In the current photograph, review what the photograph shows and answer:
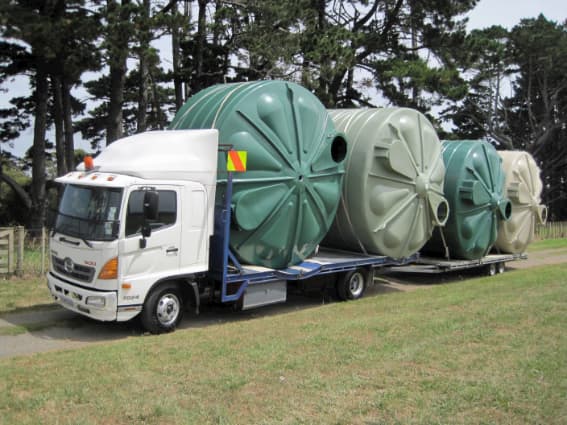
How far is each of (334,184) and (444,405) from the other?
6.44 meters

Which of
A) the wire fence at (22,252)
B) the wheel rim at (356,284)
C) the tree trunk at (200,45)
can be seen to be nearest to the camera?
the wheel rim at (356,284)

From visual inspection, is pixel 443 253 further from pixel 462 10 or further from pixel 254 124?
pixel 462 10

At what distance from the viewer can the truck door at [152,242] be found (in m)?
8.27

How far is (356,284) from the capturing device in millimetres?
12398

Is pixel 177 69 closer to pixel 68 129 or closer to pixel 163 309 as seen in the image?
pixel 68 129

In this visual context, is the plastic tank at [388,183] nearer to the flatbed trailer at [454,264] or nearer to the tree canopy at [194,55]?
the flatbed trailer at [454,264]

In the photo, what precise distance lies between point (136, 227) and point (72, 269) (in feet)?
3.96

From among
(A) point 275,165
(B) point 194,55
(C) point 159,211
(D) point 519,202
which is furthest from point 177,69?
(C) point 159,211

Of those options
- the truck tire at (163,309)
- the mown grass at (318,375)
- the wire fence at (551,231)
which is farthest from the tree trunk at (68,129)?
the wire fence at (551,231)

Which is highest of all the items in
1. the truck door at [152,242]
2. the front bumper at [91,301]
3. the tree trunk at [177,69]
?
the tree trunk at [177,69]

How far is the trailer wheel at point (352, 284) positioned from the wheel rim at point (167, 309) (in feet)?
13.1

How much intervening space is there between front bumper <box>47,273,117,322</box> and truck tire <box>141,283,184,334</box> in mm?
515

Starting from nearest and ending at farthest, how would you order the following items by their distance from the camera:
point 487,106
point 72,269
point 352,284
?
1. point 72,269
2. point 352,284
3. point 487,106

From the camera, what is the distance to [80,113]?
30359 mm
